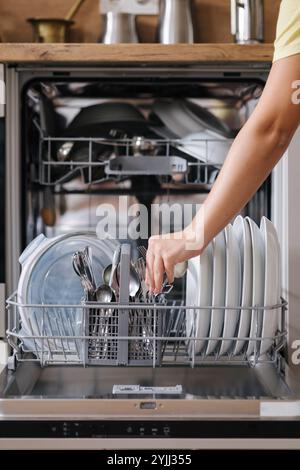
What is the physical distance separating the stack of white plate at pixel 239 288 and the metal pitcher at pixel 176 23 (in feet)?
1.85

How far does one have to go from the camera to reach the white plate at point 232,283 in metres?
1.38

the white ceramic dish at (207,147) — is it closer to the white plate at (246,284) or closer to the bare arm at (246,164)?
the white plate at (246,284)

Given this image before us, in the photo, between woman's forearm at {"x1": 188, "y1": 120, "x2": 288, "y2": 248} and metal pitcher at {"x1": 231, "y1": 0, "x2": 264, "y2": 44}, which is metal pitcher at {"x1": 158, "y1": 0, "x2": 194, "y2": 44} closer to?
metal pitcher at {"x1": 231, "y1": 0, "x2": 264, "y2": 44}

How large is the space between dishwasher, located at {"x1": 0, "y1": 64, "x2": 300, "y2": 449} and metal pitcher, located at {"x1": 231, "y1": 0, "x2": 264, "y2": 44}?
0.10 metres

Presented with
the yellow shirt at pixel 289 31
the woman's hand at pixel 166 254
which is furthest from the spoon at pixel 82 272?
the yellow shirt at pixel 289 31

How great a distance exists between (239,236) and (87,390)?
1.20 ft

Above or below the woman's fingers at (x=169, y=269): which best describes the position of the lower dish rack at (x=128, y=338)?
below

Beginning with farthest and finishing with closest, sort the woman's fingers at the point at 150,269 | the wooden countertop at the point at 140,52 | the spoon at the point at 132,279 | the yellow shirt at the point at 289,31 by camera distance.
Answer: the wooden countertop at the point at 140,52, the spoon at the point at 132,279, the woman's fingers at the point at 150,269, the yellow shirt at the point at 289,31

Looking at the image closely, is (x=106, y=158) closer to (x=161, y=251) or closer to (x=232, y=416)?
(x=161, y=251)

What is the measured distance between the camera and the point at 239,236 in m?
1.47

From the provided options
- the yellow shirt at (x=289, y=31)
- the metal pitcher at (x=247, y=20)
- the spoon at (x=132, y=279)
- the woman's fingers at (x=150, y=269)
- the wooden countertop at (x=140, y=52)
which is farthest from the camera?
the metal pitcher at (x=247, y=20)

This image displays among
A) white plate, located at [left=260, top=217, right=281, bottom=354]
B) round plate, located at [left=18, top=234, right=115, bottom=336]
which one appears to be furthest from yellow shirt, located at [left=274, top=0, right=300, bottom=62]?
round plate, located at [left=18, top=234, right=115, bottom=336]

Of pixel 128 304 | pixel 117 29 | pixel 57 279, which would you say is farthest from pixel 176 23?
pixel 128 304

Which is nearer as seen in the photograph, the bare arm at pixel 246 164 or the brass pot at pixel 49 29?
the bare arm at pixel 246 164
